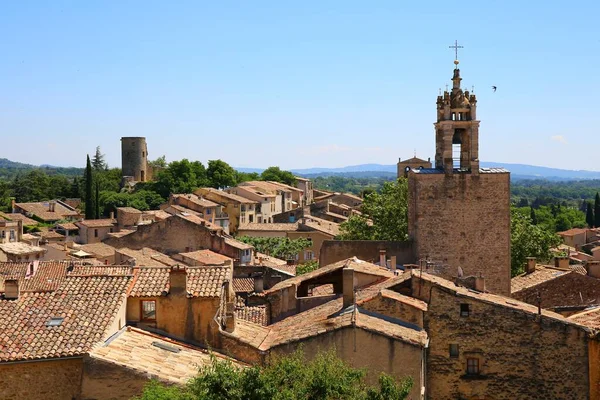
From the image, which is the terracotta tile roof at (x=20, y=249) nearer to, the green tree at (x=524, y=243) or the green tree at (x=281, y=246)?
the green tree at (x=281, y=246)

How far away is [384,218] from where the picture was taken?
53.6 metres

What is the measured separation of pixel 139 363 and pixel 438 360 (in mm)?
9623

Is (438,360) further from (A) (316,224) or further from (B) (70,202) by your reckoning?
(B) (70,202)

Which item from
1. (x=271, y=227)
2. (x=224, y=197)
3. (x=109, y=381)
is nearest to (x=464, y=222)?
(x=109, y=381)

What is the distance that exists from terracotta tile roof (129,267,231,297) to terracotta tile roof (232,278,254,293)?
701 inches

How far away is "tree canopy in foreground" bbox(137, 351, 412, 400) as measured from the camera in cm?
1544

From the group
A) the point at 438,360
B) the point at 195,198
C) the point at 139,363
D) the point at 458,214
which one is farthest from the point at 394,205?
the point at 195,198

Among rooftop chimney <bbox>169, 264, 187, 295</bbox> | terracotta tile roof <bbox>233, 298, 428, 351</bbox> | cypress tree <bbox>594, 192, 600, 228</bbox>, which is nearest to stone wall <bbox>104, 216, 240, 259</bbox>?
terracotta tile roof <bbox>233, 298, 428, 351</bbox>

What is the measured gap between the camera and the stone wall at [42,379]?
59.3 ft

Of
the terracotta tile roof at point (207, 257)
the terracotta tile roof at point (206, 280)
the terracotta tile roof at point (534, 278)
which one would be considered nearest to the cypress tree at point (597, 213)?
the terracotta tile roof at point (207, 257)

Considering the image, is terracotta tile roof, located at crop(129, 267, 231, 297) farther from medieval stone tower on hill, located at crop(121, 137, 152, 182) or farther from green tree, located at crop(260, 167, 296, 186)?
medieval stone tower on hill, located at crop(121, 137, 152, 182)

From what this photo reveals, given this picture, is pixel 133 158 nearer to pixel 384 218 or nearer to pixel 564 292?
pixel 384 218

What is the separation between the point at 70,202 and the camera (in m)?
130

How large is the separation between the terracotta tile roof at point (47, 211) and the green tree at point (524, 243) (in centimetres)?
7041
